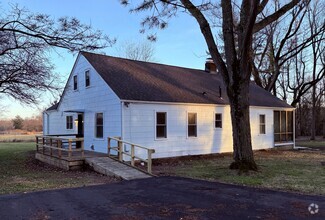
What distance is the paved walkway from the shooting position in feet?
36.2

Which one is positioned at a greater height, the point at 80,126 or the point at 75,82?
the point at 75,82

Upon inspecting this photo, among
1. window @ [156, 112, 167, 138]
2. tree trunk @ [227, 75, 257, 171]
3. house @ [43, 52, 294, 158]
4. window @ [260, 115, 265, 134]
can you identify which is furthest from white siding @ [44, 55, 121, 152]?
window @ [260, 115, 265, 134]

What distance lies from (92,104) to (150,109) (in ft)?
11.2

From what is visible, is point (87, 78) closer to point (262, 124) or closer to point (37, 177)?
point (37, 177)

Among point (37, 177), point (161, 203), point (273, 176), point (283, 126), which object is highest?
point (283, 126)

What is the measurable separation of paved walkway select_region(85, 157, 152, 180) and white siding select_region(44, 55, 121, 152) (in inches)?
73.6

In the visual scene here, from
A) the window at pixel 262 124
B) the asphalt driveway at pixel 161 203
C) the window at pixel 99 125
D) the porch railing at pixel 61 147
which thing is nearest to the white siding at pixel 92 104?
the window at pixel 99 125

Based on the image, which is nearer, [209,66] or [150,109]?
[150,109]

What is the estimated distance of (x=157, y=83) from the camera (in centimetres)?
1778

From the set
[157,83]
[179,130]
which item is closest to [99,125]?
[157,83]

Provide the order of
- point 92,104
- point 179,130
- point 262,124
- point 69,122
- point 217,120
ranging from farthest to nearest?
point 262,124
point 69,122
point 217,120
point 92,104
point 179,130

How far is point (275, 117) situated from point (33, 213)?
19461mm

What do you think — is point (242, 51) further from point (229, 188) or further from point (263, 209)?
point (263, 209)

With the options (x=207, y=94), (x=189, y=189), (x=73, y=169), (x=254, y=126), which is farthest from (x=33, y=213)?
(x=254, y=126)
